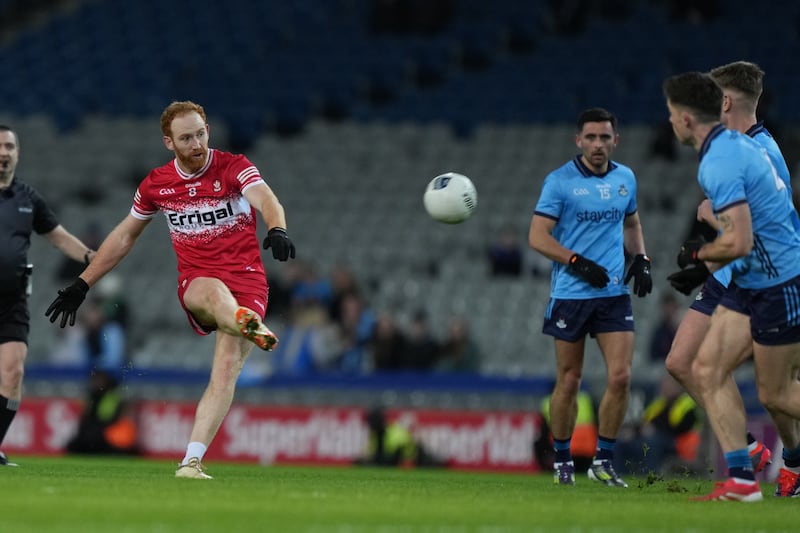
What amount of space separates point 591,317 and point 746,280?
224 cm

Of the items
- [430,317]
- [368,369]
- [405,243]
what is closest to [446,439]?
[368,369]

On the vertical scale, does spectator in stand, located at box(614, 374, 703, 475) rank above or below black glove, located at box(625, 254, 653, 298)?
below

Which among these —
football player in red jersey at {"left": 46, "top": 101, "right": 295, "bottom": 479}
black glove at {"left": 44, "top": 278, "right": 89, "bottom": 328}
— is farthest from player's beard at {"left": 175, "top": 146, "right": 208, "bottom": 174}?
black glove at {"left": 44, "top": 278, "right": 89, "bottom": 328}

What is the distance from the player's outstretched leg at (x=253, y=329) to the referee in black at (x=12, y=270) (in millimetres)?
2674

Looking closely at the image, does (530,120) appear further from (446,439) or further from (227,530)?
(227,530)

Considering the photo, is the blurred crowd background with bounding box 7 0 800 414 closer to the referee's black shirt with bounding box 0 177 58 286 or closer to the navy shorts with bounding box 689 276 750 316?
the navy shorts with bounding box 689 276 750 316

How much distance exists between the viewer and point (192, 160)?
404 inches

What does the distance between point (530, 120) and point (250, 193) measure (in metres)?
14.0

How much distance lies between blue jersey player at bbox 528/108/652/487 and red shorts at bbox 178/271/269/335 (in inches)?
82.8

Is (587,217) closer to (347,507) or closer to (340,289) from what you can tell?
(347,507)

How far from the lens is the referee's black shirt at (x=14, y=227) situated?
1175 centimetres

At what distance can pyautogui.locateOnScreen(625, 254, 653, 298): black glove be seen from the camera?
11.1m

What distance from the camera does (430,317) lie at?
1994 centimetres

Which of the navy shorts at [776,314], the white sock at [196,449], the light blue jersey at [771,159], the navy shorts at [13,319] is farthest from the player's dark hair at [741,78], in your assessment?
the navy shorts at [13,319]
